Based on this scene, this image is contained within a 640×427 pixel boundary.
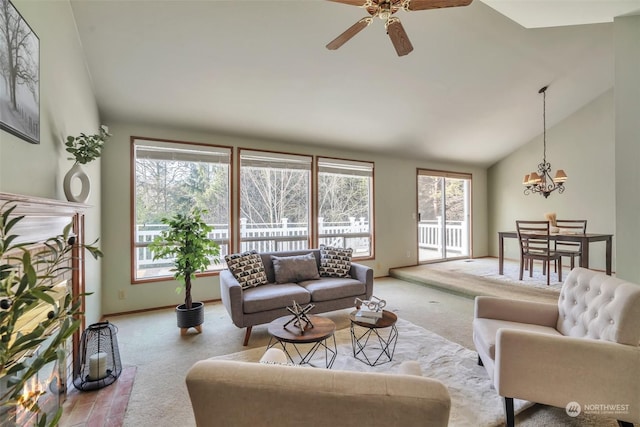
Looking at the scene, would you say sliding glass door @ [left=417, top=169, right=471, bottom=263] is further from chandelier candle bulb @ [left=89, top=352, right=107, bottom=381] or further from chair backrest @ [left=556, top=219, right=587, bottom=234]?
chandelier candle bulb @ [left=89, top=352, right=107, bottom=381]

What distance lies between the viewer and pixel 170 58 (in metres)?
3.00

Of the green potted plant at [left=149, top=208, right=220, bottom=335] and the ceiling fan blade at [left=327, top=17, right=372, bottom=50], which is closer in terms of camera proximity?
the ceiling fan blade at [left=327, top=17, right=372, bottom=50]

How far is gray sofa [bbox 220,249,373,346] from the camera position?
2934 millimetres

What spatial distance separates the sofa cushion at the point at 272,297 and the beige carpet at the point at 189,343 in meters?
0.36

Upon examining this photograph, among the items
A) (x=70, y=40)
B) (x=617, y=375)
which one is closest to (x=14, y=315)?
(x=617, y=375)

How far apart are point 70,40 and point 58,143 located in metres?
0.94

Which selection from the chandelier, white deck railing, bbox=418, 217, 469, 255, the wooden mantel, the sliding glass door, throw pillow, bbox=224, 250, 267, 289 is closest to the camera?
the wooden mantel

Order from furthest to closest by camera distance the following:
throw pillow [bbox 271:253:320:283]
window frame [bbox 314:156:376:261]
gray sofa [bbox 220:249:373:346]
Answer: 1. window frame [bbox 314:156:376:261]
2. throw pillow [bbox 271:253:320:283]
3. gray sofa [bbox 220:249:373:346]

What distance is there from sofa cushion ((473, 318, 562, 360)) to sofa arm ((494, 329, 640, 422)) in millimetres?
210

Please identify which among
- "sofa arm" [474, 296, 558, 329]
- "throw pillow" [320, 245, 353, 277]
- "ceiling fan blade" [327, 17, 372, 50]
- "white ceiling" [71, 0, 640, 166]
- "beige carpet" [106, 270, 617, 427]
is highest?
"white ceiling" [71, 0, 640, 166]

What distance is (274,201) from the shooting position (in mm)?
4871

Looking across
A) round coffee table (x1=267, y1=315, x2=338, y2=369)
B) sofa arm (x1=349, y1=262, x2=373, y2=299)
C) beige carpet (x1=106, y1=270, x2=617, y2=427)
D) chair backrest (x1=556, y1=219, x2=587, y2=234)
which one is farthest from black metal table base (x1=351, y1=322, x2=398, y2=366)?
chair backrest (x1=556, y1=219, x2=587, y2=234)

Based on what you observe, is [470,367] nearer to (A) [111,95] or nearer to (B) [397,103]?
(B) [397,103]

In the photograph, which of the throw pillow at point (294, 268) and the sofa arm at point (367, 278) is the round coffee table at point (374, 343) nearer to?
the sofa arm at point (367, 278)
